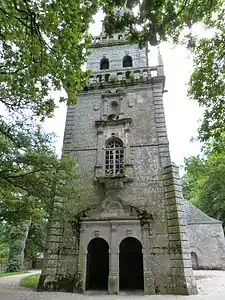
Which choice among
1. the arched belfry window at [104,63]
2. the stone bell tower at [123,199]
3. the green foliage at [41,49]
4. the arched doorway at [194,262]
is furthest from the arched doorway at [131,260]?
the arched belfry window at [104,63]

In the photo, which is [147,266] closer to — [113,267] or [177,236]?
[113,267]

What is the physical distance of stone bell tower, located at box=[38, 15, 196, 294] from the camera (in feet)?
31.0

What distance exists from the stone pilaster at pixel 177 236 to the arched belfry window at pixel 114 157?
234cm

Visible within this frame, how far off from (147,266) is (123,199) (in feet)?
9.71

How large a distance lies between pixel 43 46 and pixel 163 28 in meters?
3.64

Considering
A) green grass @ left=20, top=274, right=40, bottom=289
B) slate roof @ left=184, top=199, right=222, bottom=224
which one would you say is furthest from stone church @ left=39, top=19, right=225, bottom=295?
slate roof @ left=184, top=199, right=222, bottom=224

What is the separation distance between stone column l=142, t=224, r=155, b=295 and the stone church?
0.11ft

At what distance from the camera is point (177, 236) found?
9.63 m

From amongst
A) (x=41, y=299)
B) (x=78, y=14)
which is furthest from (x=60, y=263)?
(x=78, y=14)

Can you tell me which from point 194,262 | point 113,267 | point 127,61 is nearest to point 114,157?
point 113,267

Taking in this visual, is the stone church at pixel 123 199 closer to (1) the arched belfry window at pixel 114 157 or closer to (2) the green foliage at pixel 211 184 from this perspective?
(1) the arched belfry window at pixel 114 157

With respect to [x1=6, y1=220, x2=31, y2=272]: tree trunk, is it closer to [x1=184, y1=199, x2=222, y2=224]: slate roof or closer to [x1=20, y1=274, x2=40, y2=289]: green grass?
[x1=20, y1=274, x2=40, y2=289]: green grass

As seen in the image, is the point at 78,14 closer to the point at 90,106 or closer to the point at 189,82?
the point at 189,82

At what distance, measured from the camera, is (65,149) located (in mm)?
12555
